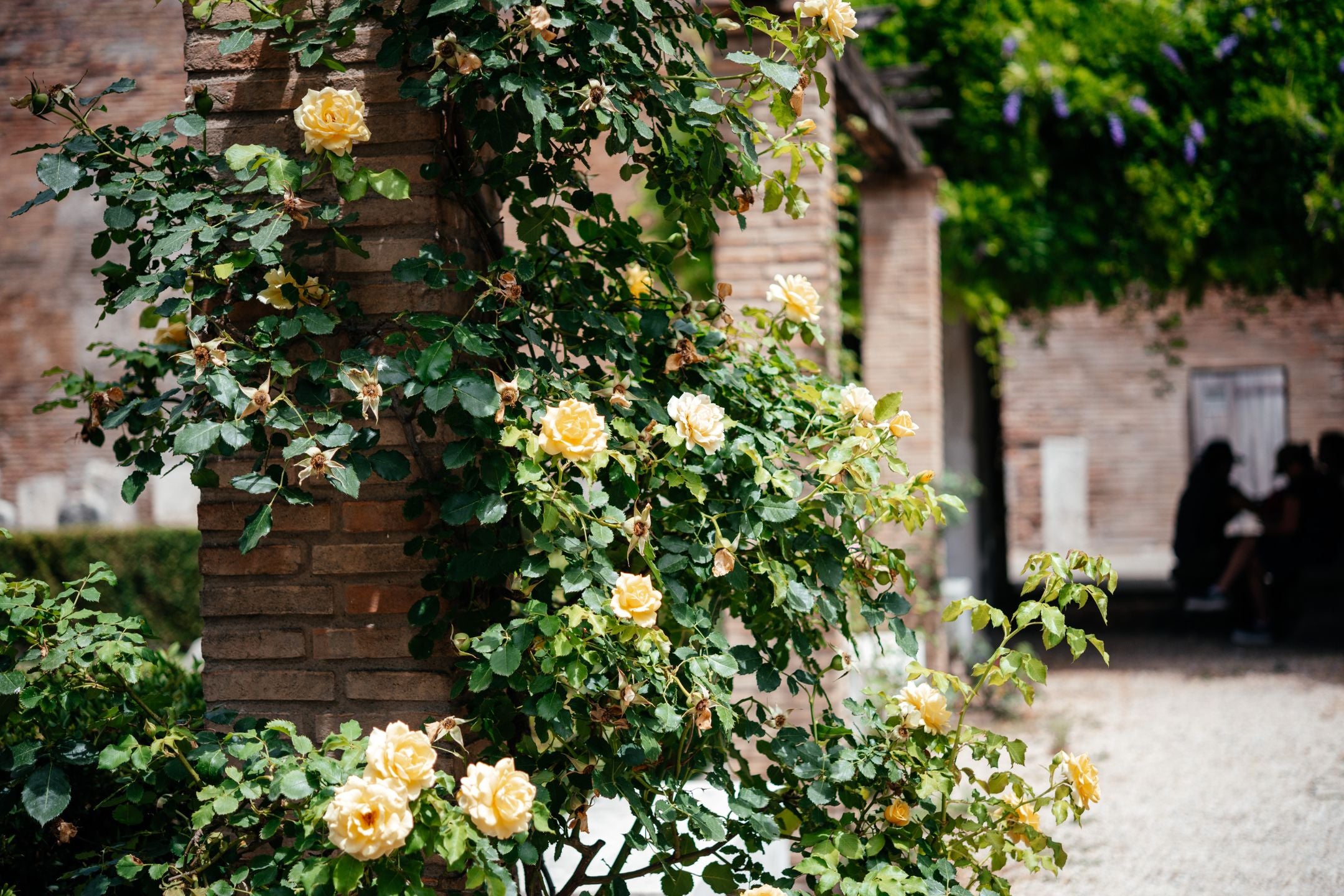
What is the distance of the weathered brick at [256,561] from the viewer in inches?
86.0

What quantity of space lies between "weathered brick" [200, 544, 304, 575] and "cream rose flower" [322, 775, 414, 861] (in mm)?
669

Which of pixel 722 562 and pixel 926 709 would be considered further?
pixel 926 709

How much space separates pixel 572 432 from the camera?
181 cm

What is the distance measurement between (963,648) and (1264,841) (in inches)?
99.5

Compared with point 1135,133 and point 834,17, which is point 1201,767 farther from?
point 834,17

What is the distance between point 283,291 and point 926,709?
4.68 feet

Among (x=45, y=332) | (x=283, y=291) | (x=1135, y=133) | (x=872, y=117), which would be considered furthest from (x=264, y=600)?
(x=45, y=332)

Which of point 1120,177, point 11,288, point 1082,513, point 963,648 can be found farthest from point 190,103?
point 1082,513

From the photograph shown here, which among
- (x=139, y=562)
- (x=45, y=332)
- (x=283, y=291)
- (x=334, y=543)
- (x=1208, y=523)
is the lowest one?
(x=139, y=562)

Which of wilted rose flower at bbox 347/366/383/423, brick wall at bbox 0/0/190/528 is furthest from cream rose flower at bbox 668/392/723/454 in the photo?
brick wall at bbox 0/0/190/528

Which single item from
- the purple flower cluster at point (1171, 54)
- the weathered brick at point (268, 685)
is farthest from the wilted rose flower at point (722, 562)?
the purple flower cluster at point (1171, 54)

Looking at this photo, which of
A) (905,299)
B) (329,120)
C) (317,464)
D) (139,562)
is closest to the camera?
(317,464)

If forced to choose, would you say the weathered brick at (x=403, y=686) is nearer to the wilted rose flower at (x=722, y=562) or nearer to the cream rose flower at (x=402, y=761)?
the cream rose flower at (x=402, y=761)

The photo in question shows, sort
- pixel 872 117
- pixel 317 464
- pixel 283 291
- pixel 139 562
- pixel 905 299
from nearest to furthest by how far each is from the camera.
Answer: pixel 317 464 → pixel 283 291 → pixel 872 117 → pixel 905 299 → pixel 139 562
